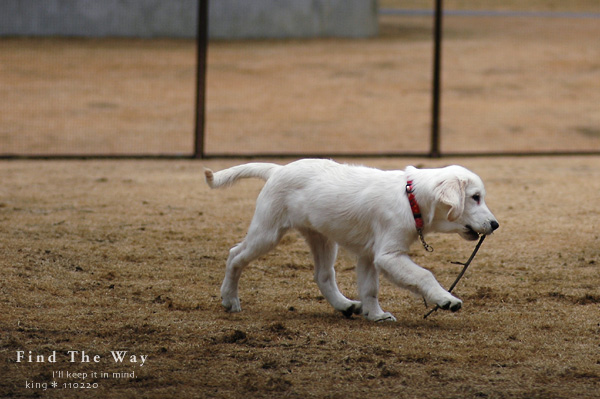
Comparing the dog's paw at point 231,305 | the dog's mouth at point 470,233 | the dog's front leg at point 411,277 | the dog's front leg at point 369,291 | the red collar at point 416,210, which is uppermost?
the red collar at point 416,210

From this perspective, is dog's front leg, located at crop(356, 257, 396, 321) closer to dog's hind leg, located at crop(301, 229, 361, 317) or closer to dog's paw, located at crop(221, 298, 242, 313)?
dog's hind leg, located at crop(301, 229, 361, 317)

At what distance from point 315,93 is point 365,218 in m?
13.5

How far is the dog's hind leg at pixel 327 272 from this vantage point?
5383 millimetres

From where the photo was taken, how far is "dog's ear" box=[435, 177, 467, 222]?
16.1ft

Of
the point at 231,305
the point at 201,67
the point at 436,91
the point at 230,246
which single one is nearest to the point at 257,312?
the point at 231,305

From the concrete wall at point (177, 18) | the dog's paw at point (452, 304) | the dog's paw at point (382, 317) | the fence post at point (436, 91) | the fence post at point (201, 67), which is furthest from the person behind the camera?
the concrete wall at point (177, 18)

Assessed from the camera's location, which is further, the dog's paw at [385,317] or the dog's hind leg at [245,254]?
the dog's hind leg at [245,254]

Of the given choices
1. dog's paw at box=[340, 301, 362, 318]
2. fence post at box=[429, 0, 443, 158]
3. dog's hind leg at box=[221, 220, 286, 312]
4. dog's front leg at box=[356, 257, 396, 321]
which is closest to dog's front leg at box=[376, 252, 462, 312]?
dog's front leg at box=[356, 257, 396, 321]

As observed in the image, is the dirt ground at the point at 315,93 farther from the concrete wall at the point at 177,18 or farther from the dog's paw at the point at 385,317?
the dog's paw at the point at 385,317

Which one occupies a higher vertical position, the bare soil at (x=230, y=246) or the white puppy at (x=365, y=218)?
the white puppy at (x=365, y=218)

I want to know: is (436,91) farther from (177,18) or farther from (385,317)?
(385,317)

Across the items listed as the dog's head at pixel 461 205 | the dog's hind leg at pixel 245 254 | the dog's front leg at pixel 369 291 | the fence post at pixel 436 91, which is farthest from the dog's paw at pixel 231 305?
the fence post at pixel 436 91

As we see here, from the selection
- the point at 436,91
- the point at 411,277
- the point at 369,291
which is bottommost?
the point at 369,291

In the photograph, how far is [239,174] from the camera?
578 cm
